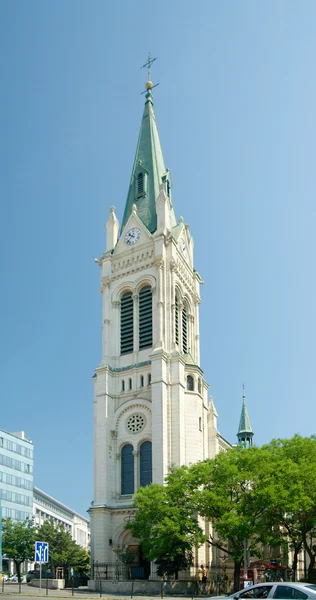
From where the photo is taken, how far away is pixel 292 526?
48688 mm

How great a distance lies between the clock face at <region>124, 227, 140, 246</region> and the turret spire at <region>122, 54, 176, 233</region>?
139 centimetres

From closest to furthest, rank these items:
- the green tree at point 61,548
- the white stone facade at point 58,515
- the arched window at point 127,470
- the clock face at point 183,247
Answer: the arched window at point 127,470
the green tree at point 61,548
the clock face at point 183,247
the white stone facade at point 58,515

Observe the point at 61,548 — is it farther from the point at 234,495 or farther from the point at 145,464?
the point at 234,495

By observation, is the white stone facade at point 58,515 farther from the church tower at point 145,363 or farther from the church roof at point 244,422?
the church tower at point 145,363

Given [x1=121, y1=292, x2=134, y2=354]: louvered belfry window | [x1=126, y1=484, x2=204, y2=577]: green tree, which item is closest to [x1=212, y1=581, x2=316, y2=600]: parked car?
[x1=126, y1=484, x2=204, y2=577]: green tree

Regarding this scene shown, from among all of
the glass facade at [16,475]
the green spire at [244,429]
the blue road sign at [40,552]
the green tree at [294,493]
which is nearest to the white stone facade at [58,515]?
the glass facade at [16,475]

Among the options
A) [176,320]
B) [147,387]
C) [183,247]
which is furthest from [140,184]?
[147,387]

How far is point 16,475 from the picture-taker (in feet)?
349

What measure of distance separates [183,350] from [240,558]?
2743cm

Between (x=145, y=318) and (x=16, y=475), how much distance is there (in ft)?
169

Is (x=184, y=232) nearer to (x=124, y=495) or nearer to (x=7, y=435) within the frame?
(x=124, y=495)

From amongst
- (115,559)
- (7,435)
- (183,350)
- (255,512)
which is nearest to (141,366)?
(183,350)

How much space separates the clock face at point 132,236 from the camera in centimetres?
7312

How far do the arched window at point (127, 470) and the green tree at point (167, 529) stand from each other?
1144 centimetres
